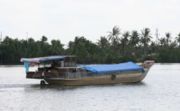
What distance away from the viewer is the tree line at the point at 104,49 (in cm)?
14700

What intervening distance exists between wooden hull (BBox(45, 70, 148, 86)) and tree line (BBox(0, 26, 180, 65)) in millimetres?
77312

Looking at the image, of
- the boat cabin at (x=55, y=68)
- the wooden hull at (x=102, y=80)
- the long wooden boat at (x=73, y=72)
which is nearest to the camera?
the boat cabin at (x=55, y=68)

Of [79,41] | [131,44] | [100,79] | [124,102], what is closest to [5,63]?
[79,41]

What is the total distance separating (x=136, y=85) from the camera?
65500mm

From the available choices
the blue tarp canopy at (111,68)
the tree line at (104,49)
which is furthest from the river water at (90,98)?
the tree line at (104,49)

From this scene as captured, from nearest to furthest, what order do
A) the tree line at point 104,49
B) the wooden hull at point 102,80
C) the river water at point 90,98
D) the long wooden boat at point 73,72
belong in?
the river water at point 90,98 < the long wooden boat at point 73,72 < the wooden hull at point 102,80 < the tree line at point 104,49

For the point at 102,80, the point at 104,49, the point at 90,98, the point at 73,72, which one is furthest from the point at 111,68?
the point at 104,49

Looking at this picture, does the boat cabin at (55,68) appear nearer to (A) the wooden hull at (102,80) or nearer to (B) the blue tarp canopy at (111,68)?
(A) the wooden hull at (102,80)

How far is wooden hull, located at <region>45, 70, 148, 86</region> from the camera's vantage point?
62125mm

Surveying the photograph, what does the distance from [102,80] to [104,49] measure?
9957cm

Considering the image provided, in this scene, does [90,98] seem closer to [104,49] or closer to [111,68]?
[111,68]

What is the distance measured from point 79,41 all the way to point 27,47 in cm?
1717

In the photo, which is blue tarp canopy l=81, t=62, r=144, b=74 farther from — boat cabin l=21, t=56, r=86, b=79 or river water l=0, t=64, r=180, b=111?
river water l=0, t=64, r=180, b=111

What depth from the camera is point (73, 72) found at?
205 feet
